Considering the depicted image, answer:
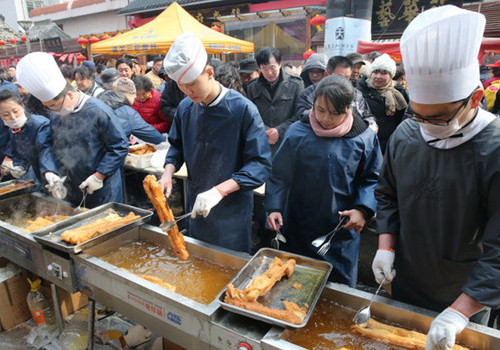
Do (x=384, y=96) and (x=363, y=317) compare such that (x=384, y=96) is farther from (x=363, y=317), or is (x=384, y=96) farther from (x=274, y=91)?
(x=363, y=317)

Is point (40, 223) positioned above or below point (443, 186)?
below

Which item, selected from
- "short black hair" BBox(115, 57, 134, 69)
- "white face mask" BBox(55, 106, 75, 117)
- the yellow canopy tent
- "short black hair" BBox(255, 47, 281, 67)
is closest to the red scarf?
"white face mask" BBox(55, 106, 75, 117)

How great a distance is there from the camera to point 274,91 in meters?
5.38

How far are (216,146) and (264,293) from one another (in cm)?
131

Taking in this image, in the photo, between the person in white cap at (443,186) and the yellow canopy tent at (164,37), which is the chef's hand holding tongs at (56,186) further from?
the yellow canopy tent at (164,37)

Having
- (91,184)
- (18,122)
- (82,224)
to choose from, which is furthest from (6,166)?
(82,224)

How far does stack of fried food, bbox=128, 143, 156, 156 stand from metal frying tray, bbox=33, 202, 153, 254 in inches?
89.4

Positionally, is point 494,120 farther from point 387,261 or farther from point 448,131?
point 387,261

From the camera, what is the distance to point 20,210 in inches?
155

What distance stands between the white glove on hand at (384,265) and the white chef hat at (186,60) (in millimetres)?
1744

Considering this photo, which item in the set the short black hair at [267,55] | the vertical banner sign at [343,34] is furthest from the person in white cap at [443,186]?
the vertical banner sign at [343,34]

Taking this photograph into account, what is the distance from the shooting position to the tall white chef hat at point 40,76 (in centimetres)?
335

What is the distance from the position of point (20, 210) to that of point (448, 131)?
13.9 ft

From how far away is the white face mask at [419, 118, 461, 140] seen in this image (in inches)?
63.9
